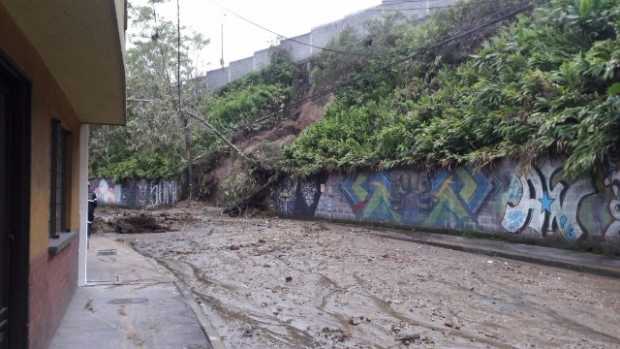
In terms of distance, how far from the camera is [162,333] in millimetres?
6410

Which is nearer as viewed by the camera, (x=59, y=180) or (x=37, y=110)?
(x=37, y=110)

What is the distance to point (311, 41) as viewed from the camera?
3662cm

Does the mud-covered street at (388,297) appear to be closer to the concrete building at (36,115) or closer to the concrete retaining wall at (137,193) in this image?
the concrete building at (36,115)

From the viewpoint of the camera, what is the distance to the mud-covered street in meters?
6.32

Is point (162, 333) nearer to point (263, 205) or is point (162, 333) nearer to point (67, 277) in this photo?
point (67, 277)

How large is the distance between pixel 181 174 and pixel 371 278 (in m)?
27.1

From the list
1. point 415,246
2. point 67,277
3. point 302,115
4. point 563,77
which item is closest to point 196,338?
point 67,277

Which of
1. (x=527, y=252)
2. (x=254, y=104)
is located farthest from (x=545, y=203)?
(x=254, y=104)

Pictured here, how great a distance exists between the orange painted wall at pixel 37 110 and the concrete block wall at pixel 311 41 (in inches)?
1037

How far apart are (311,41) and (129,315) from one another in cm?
3150

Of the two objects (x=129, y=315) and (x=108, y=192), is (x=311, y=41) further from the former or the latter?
(x=129, y=315)

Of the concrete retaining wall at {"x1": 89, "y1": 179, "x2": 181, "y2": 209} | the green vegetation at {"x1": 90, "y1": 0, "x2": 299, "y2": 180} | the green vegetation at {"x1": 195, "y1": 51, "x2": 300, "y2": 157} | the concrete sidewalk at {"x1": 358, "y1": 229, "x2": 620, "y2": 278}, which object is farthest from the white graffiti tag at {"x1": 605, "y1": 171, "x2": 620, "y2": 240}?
the concrete retaining wall at {"x1": 89, "y1": 179, "x2": 181, "y2": 209}

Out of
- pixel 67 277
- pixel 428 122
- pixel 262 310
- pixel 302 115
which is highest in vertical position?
pixel 302 115

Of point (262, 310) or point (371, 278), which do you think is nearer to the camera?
point (262, 310)
